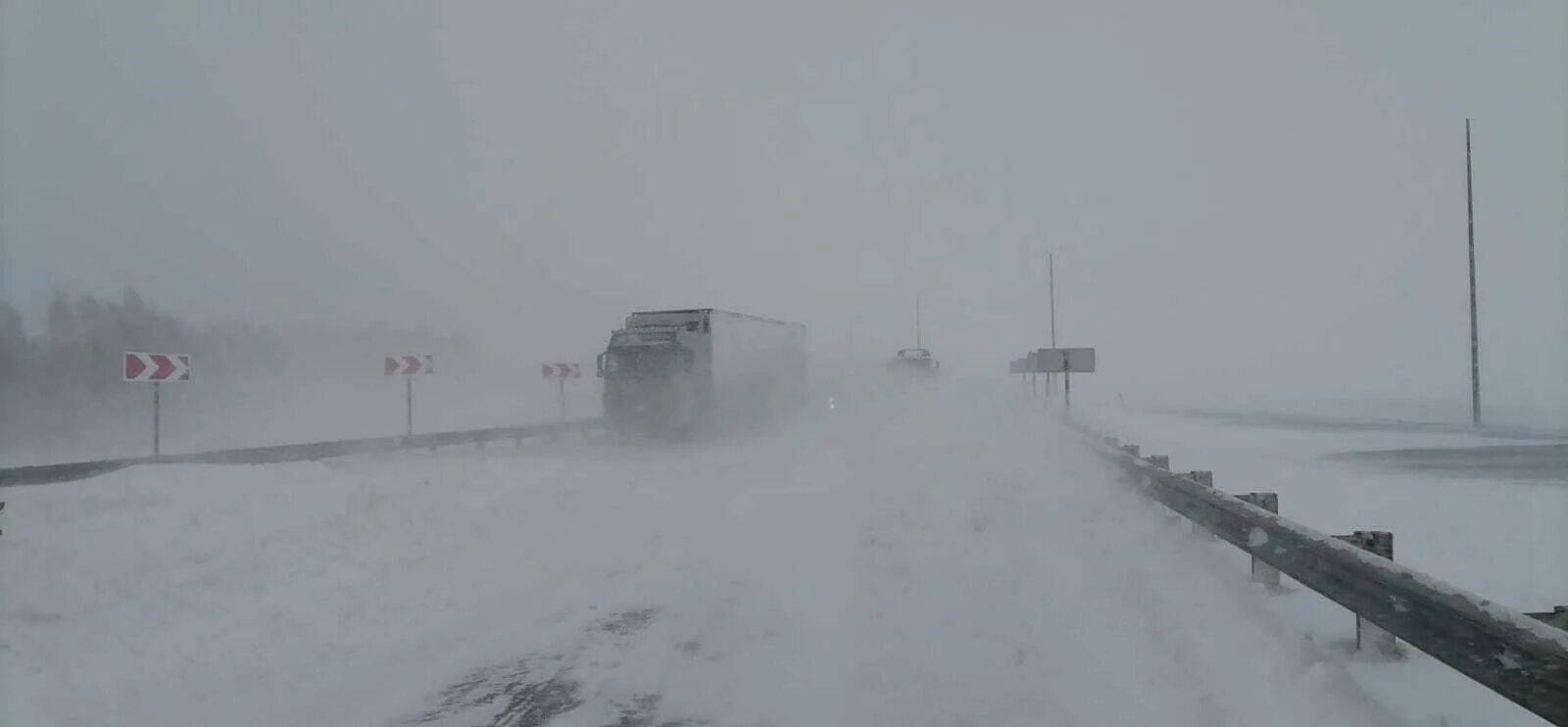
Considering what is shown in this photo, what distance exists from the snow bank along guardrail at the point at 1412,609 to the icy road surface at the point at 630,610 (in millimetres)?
374

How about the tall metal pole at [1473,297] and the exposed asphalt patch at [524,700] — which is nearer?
the exposed asphalt patch at [524,700]

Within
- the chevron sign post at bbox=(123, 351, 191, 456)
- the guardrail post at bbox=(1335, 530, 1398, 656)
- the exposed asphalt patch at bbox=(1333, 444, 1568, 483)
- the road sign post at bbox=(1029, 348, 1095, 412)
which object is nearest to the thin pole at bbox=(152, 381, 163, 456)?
the chevron sign post at bbox=(123, 351, 191, 456)

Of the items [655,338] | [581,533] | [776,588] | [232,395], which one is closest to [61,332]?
[232,395]

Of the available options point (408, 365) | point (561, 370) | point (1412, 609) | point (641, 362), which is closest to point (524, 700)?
point (1412, 609)

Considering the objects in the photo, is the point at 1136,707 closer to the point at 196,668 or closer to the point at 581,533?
the point at 196,668

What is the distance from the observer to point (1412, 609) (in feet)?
13.8

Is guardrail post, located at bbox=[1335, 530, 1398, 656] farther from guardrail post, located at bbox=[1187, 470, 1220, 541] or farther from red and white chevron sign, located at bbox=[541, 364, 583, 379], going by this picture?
red and white chevron sign, located at bbox=[541, 364, 583, 379]

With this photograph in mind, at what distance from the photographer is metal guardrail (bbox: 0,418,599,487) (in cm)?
1338

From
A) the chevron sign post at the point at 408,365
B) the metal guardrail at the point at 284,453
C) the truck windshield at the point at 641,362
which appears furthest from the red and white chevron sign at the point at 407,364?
the truck windshield at the point at 641,362

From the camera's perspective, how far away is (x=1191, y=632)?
5598 mm

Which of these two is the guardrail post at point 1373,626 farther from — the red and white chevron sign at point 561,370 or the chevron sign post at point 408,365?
the red and white chevron sign at point 561,370

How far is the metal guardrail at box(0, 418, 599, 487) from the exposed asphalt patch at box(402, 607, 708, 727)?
11.8 m

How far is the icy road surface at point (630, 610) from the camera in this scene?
15.9 feet

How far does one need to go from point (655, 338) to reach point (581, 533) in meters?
11.8
